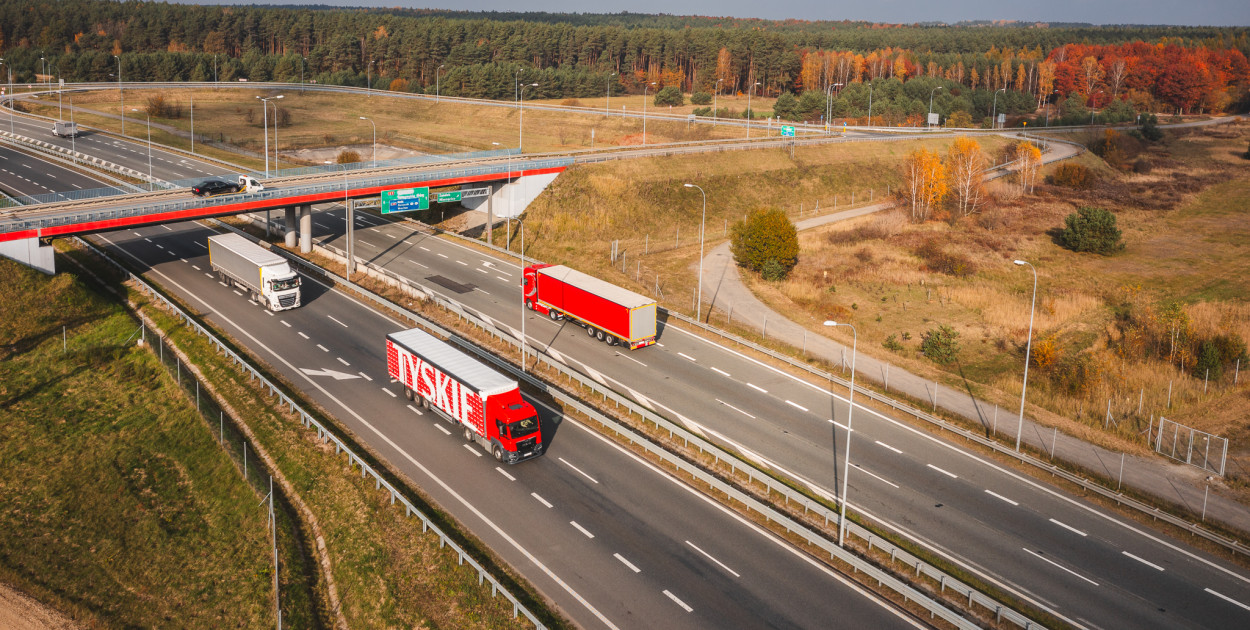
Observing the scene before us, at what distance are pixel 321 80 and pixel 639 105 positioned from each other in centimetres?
7037

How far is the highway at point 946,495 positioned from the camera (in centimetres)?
2664

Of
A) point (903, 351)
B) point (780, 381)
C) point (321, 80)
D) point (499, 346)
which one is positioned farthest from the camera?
point (321, 80)

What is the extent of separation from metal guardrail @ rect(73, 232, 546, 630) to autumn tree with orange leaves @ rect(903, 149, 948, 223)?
70775 millimetres

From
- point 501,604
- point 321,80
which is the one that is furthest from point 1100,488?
point 321,80

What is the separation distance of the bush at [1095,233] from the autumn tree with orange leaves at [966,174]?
52.1 ft

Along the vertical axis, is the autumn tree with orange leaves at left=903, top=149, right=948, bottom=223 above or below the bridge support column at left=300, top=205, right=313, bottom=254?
above

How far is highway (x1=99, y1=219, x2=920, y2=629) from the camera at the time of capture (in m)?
25.2

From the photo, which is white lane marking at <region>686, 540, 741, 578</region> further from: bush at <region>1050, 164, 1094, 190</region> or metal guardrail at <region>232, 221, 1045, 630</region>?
bush at <region>1050, 164, 1094, 190</region>

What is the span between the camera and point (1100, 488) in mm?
32875

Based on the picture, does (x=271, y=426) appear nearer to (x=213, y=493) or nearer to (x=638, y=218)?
(x=213, y=493)

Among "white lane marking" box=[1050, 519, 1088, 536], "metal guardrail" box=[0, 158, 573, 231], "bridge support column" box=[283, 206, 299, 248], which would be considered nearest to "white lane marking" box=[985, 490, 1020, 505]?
"white lane marking" box=[1050, 519, 1088, 536]

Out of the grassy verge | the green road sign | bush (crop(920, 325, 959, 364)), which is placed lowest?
the grassy verge

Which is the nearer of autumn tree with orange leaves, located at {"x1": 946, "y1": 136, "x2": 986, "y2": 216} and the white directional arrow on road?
the white directional arrow on road

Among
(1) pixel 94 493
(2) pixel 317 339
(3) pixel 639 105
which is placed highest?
(3) pixel 639 105
